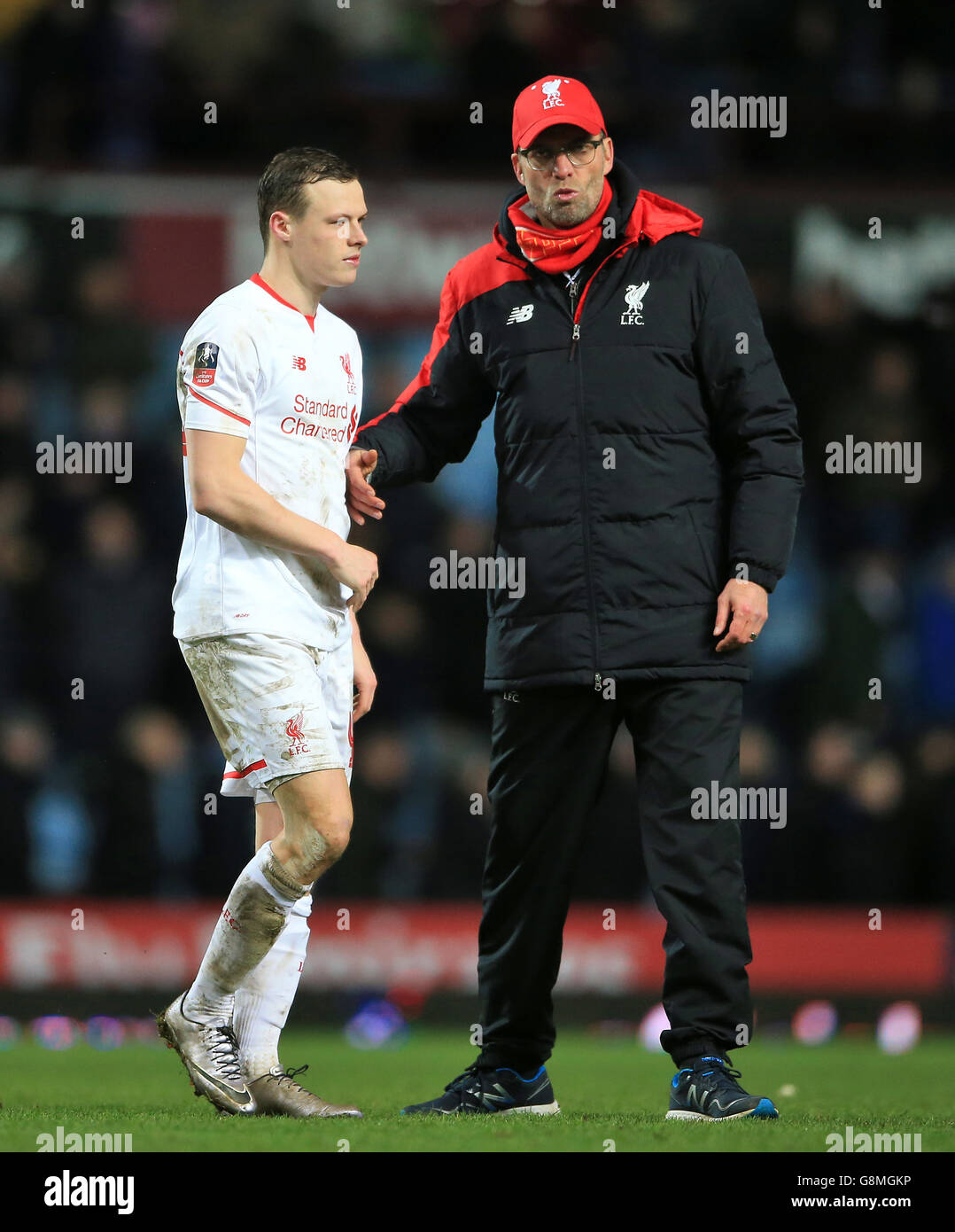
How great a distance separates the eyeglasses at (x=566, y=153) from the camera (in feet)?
17.4

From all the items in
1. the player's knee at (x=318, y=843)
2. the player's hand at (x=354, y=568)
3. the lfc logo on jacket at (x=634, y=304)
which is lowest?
the player's knee at (x=318, y=843)

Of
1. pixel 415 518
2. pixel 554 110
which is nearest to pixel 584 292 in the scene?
pixel 554 110

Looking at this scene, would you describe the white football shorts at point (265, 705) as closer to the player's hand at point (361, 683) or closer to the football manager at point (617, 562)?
the player's hand at point (361, 683)

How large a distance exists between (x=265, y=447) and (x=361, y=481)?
0.37 metres

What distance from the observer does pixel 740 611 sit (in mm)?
5133

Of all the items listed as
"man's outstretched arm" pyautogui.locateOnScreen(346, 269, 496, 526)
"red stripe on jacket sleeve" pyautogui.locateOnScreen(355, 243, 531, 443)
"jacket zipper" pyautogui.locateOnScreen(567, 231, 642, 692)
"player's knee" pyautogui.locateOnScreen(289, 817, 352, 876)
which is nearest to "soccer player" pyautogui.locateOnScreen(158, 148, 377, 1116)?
"player's knee" pyautogui.locateOnScreen(289, 817, 352, 876)

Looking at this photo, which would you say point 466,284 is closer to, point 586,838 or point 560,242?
point 560,242

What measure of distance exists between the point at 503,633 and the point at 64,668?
212 inches

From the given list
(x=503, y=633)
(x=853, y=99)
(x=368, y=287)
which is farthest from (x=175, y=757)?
(x=853, y=99)

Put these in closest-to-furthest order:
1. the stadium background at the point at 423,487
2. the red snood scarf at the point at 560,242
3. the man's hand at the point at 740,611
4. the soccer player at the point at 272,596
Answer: the soccer player at the point at 272,596
the man's hand at the point at 740,611
the red snood scarf at the point at 560,242
the stadium background at the point at 423,487

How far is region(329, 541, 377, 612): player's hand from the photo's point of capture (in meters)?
5.05

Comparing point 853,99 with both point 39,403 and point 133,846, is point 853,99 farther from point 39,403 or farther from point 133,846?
point 133,846

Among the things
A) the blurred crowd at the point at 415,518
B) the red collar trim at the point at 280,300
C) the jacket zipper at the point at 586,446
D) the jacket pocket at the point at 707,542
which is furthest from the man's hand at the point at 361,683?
the blurred crowd at the point at 415,518

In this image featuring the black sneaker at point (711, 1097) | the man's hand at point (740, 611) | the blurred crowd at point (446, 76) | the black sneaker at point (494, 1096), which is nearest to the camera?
the black sneaker at point (711, 1097)
